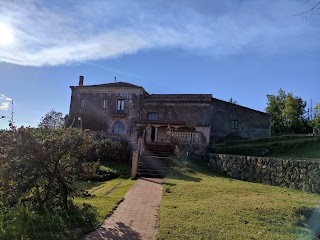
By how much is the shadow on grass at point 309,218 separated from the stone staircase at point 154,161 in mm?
8040

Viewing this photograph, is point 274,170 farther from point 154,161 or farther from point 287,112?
point 287,112

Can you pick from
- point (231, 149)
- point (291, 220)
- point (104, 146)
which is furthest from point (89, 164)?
point (231, 149)

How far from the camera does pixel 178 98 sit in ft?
97.3

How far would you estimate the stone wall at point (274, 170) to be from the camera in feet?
35.2

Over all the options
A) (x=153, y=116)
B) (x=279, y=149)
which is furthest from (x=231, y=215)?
(x=153, y=116)

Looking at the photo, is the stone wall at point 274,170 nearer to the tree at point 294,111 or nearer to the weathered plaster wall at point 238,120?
the weathered plaster wall at point 238,120

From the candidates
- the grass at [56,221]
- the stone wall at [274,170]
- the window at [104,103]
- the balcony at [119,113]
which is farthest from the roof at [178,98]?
the grass at [56,221]

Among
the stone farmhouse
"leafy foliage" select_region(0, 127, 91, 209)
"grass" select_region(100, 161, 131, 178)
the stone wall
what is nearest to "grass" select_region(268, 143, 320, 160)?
the stone wall

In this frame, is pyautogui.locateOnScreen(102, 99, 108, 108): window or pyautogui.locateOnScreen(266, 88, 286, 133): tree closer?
pyautogui.locateOnScreen(102, 99, 108, 108): window

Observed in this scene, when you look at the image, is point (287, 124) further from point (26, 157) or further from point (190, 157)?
point (26, 157)

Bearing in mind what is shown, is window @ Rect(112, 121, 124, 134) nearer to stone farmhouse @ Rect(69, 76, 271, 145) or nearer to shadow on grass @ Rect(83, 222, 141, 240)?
stone farmhouse @ Rect(69, 76, 271, 145)

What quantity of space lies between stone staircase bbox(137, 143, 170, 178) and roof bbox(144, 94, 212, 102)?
9813 millimetres

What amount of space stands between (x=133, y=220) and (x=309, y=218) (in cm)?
412

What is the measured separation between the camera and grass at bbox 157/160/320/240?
5793mm
